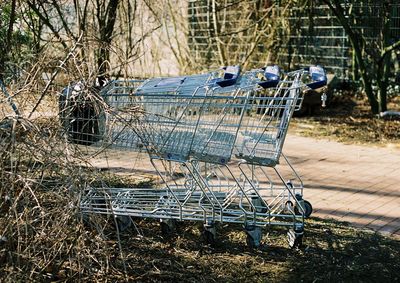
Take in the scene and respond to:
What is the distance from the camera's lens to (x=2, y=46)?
255 inches

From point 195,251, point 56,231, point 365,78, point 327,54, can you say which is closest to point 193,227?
point 195,251

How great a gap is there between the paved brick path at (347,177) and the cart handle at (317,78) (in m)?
1.48

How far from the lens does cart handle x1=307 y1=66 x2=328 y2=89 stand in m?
5.21

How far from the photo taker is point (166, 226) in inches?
220

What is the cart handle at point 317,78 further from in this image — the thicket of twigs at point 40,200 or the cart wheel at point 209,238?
the thicket of twigs at point 40,200

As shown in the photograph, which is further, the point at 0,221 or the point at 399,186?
the point at 399,186

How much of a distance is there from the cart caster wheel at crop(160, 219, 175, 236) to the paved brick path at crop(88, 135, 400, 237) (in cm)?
79

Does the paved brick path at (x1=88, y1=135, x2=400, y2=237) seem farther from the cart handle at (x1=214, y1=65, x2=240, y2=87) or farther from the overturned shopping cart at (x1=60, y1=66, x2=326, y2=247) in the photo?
the cart handle at (x1=214, y1=65, x2=240, y2=87)

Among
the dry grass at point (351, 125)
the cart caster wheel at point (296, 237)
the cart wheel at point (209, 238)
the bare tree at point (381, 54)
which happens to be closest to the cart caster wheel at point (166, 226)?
the cart wheel at point (209, 238)

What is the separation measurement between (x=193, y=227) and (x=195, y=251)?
58cm

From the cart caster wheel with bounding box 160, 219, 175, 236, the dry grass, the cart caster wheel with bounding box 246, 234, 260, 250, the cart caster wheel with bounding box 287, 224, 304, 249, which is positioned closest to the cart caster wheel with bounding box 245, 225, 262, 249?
the cart caster wheel with bounding box 246, 234, 260, 250

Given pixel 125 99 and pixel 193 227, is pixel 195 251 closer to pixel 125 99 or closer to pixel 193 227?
pixel 193 227

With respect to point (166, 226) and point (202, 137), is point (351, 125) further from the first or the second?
point (166, 226)

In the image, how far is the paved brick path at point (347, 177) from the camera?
6.30 meters
